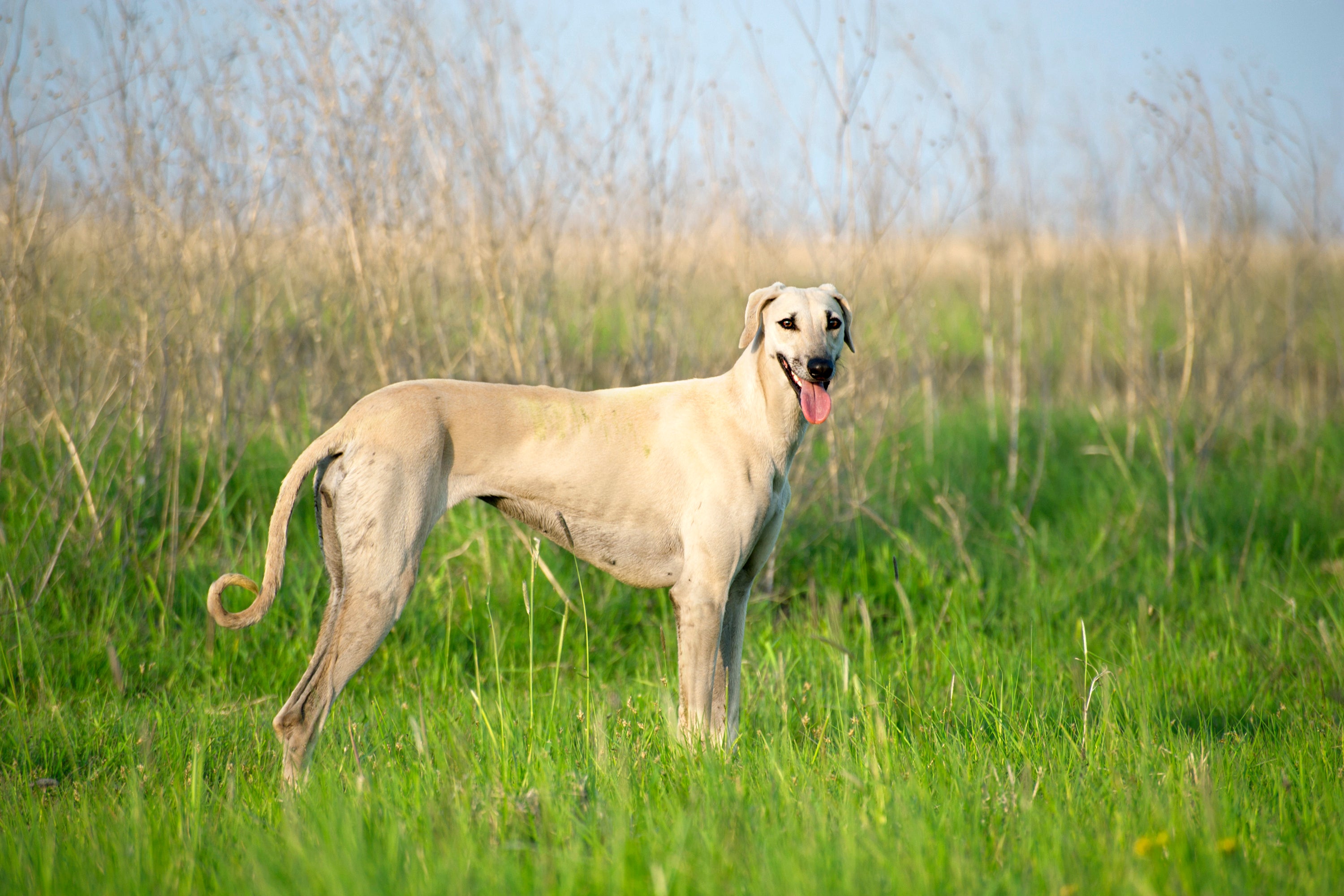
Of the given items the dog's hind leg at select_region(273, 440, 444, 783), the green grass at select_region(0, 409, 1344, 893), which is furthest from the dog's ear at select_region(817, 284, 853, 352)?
the dog's hind leg at select_region(273, 440, 444, 783)

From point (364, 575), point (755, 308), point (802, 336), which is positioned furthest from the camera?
point (755, 308)

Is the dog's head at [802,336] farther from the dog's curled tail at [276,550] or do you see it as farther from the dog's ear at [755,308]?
the dog's curled tail at [276,550]

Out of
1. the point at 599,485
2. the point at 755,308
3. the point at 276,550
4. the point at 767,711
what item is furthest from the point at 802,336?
the point at 276,550

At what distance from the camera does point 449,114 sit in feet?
18.2

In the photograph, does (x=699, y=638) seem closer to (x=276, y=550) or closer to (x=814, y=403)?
(x=814, y=403)

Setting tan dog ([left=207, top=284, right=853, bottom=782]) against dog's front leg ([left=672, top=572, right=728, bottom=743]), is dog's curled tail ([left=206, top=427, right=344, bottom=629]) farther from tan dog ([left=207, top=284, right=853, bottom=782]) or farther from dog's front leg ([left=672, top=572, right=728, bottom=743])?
dog's front leg ([left=672, top=572, right=728, bottom=743])

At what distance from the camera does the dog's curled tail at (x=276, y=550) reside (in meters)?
3.33

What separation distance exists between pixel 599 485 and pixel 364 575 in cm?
90

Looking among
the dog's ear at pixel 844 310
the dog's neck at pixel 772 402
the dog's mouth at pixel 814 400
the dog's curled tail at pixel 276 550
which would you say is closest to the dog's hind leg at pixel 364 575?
the dog's curled tail at pixel 276 550

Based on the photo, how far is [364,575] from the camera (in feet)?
10.9

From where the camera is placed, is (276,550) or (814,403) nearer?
(276,550)

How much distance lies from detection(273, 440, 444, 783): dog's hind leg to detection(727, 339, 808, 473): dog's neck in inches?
48.3

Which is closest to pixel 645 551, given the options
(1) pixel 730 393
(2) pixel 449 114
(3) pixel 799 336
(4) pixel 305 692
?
(1) pixel 730 393

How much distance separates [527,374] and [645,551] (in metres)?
2.25
